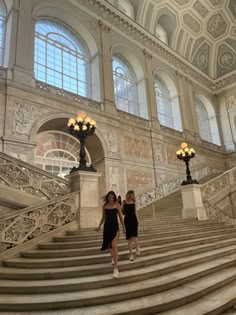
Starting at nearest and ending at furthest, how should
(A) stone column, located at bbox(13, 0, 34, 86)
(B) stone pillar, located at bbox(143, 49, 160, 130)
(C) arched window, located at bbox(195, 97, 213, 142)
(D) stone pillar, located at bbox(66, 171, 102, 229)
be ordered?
(D) stone pillar, located at bbox(66, 171, 102, 229) → (A) stone column, located at bbox(13, 0, 34, 86) → (B) stone pillar, located at bbox(143, 49, 160, 130) → (C) arched window, located at bbox(195, 97, 213, 142)

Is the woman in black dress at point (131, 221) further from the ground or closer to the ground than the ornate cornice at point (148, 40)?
closer to the ground

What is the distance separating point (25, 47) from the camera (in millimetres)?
11625

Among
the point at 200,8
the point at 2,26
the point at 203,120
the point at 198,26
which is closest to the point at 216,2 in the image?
the point at 200,8

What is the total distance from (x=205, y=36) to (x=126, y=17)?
416 inches

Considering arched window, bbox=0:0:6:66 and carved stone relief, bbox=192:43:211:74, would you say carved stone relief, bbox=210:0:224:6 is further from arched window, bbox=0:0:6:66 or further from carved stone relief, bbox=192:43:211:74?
arched window, bbox=0:0:6:66

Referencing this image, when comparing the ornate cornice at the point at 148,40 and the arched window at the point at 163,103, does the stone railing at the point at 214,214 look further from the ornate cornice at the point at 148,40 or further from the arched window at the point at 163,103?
the ornate cornice at the point at 148,40

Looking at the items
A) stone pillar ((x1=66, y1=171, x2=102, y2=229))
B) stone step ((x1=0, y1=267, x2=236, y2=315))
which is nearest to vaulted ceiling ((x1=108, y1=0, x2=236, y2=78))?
stone pillar ((x1=66, y1=171, x2=102, y2=229))

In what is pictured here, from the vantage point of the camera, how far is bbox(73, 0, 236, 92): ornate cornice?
15.9m

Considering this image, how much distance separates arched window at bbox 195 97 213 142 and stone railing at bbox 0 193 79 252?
68.1ft

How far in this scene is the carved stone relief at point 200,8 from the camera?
68.2ft

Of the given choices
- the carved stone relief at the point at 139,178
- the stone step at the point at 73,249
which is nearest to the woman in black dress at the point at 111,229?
the stone step at the point at 73,249

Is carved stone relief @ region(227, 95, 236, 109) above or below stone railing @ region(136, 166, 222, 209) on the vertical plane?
above

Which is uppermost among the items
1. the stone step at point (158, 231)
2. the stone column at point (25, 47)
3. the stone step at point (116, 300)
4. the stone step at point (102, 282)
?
the stone column at point (25, 47)

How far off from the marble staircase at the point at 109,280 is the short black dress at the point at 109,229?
429 mm
